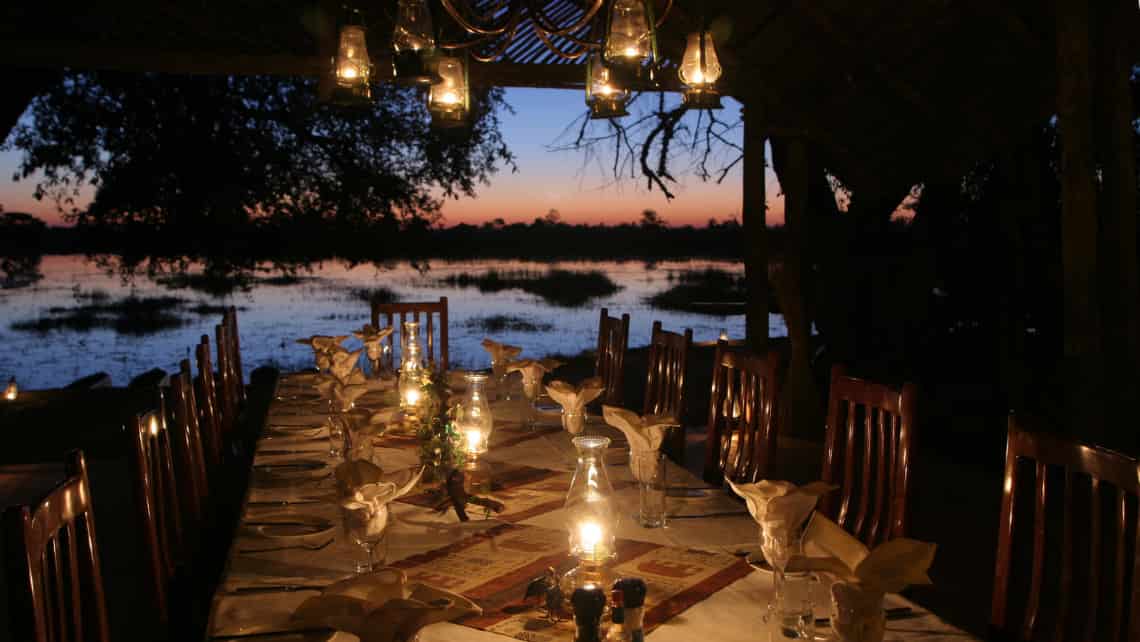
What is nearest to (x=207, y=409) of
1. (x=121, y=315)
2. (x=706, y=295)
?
(x=121, y=315)

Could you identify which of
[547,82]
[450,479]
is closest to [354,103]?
[450,479]

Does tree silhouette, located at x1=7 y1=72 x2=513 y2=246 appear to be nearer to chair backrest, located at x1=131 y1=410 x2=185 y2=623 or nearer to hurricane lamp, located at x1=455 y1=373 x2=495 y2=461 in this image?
hurricane lamp, located at x1=455 y1=373 x2=495 y2=461

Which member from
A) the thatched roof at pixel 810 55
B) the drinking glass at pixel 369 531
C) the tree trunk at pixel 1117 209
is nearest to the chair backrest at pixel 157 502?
the drinking glass at pixel 369 531

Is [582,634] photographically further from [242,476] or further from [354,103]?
[242,476]

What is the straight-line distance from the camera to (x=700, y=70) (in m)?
2.64

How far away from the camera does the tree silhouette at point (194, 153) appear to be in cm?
672

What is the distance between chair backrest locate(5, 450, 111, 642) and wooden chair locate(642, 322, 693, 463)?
6.11 feet

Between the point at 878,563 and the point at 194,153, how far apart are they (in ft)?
21.5

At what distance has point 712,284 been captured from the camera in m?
19.5

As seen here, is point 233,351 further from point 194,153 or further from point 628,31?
point 194,153

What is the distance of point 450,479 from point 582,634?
859mm

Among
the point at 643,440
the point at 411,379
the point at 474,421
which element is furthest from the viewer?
the point at 411,379

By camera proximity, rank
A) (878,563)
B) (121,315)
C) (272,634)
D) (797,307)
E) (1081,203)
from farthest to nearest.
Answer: (121,315) → (797,307) → (1081,203) → (272,634) → (878,563)

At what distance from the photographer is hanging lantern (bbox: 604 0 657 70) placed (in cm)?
229
